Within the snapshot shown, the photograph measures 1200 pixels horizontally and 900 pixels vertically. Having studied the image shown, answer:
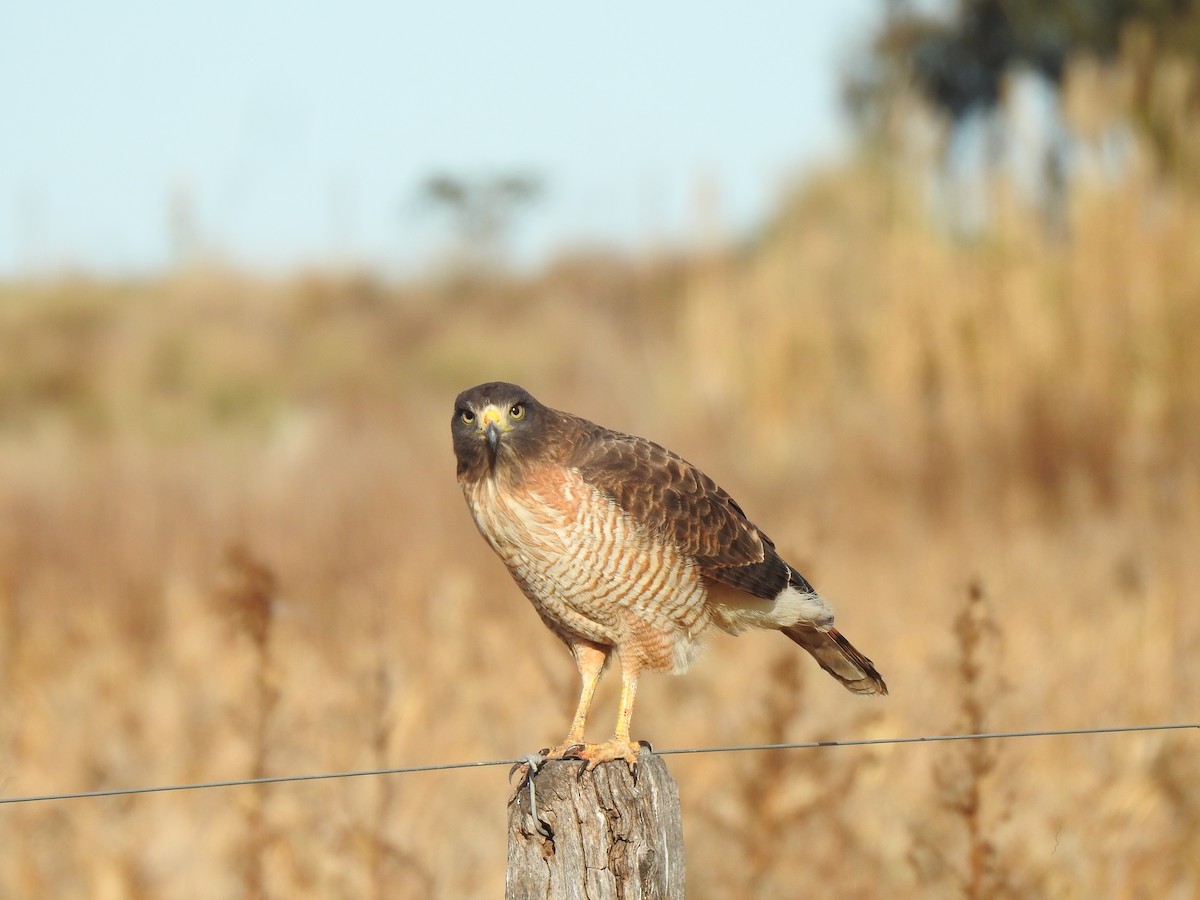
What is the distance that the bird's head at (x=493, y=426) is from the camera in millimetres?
3129

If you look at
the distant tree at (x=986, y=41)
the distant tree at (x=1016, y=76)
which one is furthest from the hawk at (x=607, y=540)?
the distant tree at (x=986, y=41)

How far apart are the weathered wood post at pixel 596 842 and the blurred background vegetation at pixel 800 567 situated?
38.6 inches

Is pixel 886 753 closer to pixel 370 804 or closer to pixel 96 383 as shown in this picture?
pixel 370 804

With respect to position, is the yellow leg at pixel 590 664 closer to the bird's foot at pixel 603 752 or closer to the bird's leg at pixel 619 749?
the bird's leg at pixel 619 749

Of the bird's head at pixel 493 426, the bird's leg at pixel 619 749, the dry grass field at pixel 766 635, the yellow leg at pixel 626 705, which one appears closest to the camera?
the bird's leg at pixel 619 749

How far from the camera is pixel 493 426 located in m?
3.16

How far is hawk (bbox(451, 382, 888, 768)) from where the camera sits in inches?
122

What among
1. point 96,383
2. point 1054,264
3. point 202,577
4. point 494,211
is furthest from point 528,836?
point 494,211

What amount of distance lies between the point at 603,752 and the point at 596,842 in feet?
1.08

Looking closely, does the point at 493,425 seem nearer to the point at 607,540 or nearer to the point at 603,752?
the point at 607,540

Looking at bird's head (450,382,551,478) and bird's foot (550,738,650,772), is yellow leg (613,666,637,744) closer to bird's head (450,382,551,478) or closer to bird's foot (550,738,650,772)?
bird's foot (550,738,650,772)

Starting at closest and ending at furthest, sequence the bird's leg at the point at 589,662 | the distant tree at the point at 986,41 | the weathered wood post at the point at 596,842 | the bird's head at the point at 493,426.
Answer: the weathered wood post at the point at 596,842 < the bird's head at the point at 493,426 < the bird's leg at the point at 589,662 < the distant tree at the point at 986,41

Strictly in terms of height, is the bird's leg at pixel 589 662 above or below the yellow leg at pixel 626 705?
above

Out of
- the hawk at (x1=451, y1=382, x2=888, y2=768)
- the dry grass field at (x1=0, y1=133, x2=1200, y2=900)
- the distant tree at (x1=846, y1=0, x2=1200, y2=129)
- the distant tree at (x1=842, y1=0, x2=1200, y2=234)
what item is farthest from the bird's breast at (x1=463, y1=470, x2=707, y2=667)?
the distant tree at (x1=846, y1=0, x2=1200, y2=129)
